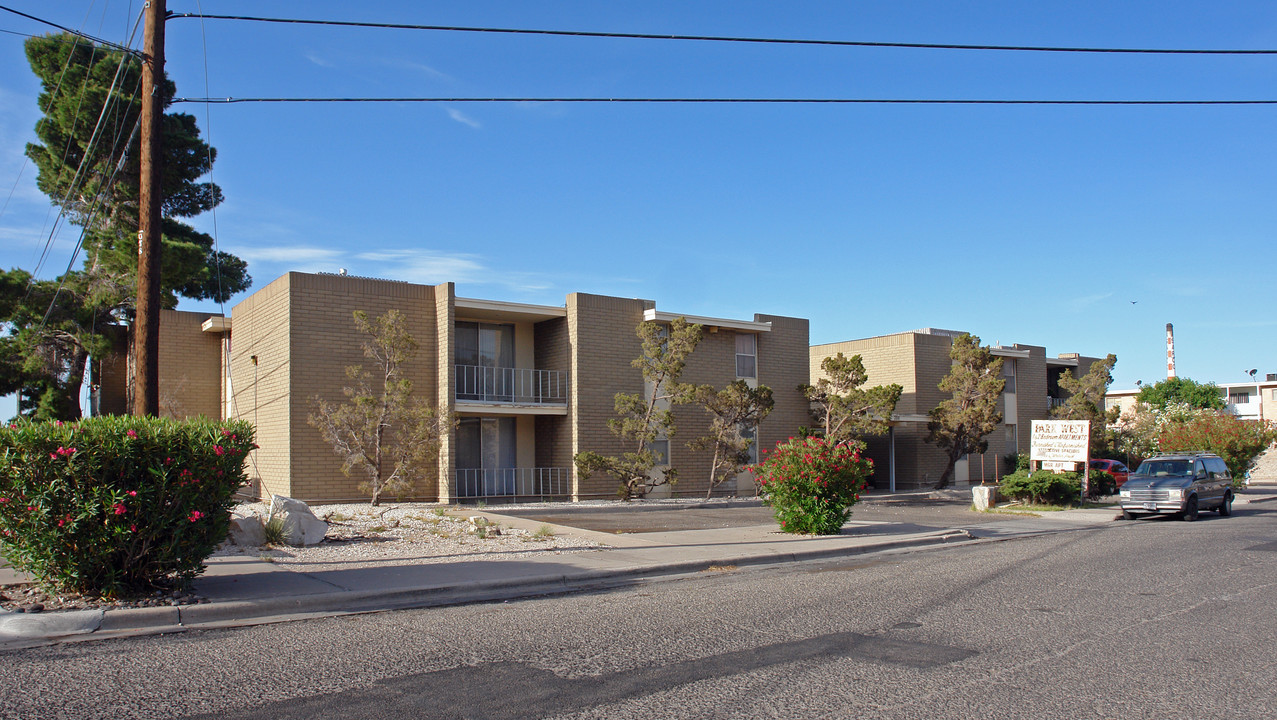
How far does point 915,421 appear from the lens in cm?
3359

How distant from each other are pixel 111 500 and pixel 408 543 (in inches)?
245

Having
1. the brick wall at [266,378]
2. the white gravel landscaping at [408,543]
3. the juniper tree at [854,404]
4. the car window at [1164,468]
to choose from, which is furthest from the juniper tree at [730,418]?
the brick wall at [266,378]

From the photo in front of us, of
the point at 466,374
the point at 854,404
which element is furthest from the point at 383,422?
the point at 854,404

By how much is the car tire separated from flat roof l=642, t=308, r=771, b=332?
1292cm

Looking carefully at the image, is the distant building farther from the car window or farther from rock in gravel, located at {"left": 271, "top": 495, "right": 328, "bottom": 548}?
rock in gravel, located at {"left": 271, "top": 495, "right": 328, "bottom": 548}

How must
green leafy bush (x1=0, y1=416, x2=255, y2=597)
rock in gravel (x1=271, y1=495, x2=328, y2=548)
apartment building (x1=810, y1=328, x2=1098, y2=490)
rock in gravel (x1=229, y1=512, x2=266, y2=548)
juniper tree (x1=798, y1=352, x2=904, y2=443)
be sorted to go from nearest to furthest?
green leafy bush (x1=0, y1=416, x2=255, y2=597)
rock in gravel (x1=229, y1=512, x2=266, y2=548)
rock in gravel (x1=271, y1=495, x2=328, y2=548)
juniper tree (x1=798, y1=352, x2=904, y2=443)
apartment building (x1=810, y1=328, x2=1098, y2=490)

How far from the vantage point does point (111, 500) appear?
794 centimetres

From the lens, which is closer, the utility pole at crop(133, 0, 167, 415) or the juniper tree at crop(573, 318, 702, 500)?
the utility pole at crop(133, 0, 167, 415)

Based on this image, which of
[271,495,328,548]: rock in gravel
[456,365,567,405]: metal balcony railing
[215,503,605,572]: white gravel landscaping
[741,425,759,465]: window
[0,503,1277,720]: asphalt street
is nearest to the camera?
[0,503,1277,720]: asphalt street

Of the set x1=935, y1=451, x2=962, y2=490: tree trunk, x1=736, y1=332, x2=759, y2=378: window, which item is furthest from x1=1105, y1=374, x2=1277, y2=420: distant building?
x1=736, y1=332, x2=759, y2=378: window

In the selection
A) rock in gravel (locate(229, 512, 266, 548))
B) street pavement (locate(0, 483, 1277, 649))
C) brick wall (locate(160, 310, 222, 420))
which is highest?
brick wall (locate(160, 310, 222, 420))

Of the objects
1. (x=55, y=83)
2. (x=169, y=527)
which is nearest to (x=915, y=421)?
(x=169, y=527)

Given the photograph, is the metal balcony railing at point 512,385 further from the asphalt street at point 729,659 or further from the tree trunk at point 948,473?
the tree trunk at point 948,473

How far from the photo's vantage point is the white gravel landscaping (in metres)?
12.0
